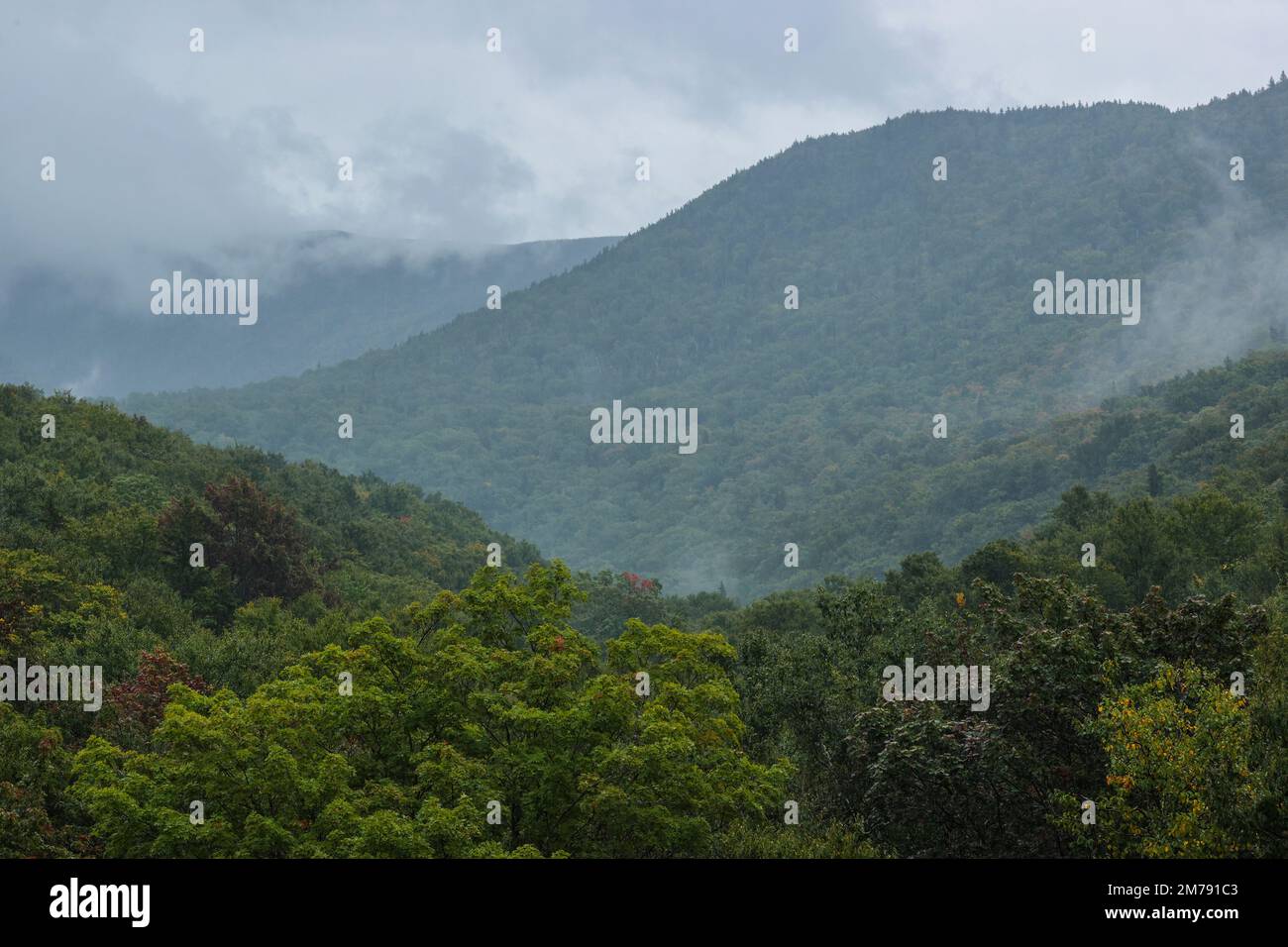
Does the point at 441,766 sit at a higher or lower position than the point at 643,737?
lower

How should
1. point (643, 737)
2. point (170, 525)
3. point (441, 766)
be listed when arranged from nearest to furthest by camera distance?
1. point (441, 766)
2. point (643, 737)
3. point (170, 525)

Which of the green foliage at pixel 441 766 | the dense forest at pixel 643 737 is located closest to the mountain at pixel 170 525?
the dense forest at pixel 643 737

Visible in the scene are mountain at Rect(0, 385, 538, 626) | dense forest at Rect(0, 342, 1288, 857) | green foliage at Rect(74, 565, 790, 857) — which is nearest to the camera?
dense forest at Rect(0, 342, 1288, 857)

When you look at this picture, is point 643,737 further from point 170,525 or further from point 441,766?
point 170,525

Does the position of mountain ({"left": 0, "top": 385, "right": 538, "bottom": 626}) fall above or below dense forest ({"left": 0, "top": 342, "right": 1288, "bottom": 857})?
above

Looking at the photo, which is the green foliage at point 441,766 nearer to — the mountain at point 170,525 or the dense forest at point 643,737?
the dense forest at point 643,737

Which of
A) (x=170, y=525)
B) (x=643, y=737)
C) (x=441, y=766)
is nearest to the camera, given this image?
(x=441, y=766)

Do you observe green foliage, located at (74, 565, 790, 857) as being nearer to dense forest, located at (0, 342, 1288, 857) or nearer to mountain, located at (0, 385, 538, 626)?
A: dense forest, located at (0, 342, 1288, 857)

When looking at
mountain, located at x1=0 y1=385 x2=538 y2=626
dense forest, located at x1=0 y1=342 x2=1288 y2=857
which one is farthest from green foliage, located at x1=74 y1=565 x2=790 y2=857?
mountain, located at x1=0 y1=385 x2=538 y2=626

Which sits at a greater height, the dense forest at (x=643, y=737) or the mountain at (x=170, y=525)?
the mountain at (x=170, y=525)

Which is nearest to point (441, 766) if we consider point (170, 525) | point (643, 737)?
point (643, 737)

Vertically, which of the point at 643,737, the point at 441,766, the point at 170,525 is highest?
the point at 170,525
